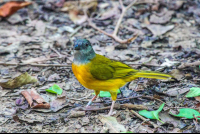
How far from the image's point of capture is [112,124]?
4.46 meters

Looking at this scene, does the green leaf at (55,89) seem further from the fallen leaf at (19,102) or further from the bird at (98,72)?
the bird at (98,72)

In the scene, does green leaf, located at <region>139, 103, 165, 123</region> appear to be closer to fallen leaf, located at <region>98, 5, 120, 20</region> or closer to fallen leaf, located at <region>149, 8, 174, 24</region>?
fallen leaf, located at <region>149, 8, 174, 24</region>

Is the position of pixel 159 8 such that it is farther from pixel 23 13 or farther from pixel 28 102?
pixel 28 102

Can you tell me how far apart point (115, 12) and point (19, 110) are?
5480 mm

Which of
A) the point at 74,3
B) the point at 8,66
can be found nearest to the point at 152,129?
the point at 8,66

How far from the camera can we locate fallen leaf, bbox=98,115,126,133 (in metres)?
4.33

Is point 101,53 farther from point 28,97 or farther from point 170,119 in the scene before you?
point 170,119

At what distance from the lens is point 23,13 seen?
9102mm

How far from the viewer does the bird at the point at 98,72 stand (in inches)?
191

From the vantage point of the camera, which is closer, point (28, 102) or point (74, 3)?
point (28, 102)

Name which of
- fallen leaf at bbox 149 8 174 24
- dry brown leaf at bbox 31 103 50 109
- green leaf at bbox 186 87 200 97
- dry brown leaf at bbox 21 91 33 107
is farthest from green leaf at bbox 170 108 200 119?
fallen leaf at bbox 149 8 174 24

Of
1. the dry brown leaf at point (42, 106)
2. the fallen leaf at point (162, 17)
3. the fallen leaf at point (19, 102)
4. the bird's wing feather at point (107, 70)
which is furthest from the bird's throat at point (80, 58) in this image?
the fallen leaf at point (162, 17)

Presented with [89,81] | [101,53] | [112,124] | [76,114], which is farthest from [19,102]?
[101,53]

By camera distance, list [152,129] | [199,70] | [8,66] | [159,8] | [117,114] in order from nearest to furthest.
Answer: [152,129] → [117,114] → [199,70] → [8,66] → [159,8]
